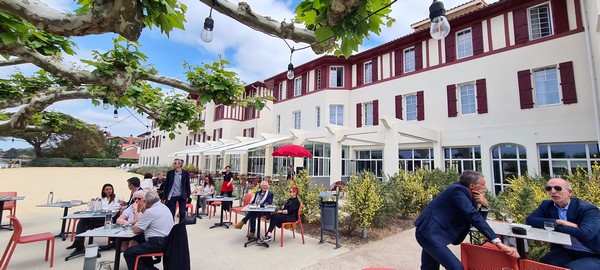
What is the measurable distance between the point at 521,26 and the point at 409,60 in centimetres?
511

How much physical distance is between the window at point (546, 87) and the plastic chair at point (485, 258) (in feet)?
37.4

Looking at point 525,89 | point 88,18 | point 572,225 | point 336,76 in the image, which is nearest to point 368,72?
point 336,76

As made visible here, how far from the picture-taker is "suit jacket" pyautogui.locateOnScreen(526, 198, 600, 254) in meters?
2.88

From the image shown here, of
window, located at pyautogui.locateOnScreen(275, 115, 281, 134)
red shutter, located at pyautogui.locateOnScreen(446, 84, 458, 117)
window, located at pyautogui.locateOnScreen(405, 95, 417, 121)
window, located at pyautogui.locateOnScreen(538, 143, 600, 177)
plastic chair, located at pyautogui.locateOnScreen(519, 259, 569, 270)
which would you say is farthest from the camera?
window, located at pyautogui.locateOnScreen(275, 115, 281, 134)

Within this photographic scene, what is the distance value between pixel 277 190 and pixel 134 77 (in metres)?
4.74

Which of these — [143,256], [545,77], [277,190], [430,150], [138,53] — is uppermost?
[545,77]

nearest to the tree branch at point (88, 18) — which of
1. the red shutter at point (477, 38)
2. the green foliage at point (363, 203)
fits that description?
the green foliage at point (363, 203)

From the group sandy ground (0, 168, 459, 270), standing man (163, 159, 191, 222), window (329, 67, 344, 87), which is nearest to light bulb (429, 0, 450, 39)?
sandy ground (0, 168, 459, 270)

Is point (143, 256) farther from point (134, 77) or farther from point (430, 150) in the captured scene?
point (430, 150)

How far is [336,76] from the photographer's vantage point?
61.0 ft

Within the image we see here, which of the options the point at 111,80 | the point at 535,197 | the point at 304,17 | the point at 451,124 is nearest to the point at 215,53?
the point at 111,80

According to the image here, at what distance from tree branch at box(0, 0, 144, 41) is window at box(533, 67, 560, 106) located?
14.2 metres

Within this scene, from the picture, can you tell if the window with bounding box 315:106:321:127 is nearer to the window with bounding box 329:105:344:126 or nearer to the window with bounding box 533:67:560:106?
the window with bounding box 329:105:344:126

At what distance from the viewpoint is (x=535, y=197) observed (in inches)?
191
